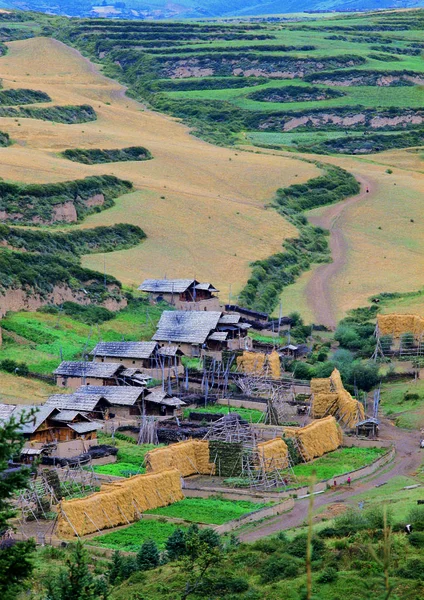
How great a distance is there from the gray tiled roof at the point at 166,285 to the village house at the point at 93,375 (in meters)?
14.8

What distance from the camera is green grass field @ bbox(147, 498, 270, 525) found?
127ft

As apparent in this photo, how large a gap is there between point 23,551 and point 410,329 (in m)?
46.7

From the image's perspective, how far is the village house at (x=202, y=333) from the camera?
204 feet

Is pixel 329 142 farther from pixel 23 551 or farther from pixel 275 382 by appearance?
pixel 23 551

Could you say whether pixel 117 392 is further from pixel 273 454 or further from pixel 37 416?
pixel 273 454

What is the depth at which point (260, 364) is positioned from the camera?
2378 inches

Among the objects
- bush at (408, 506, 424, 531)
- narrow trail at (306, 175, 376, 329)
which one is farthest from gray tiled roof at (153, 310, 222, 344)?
bush at (408, 506, 424, 531)

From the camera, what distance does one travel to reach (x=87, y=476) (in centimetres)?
4184

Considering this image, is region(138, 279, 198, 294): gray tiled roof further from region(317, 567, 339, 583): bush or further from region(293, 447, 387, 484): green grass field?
region(317, 567, 339, 583): bush

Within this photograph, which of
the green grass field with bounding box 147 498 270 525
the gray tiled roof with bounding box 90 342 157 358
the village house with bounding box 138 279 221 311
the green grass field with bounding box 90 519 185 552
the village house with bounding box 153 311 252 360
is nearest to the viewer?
the green grass field with bounding box 90 519 185 552

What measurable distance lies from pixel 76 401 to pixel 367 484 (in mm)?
11947

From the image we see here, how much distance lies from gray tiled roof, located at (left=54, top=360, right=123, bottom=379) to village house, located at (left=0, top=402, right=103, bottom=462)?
300 inches

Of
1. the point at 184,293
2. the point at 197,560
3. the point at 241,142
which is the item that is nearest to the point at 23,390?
the point at 184,293

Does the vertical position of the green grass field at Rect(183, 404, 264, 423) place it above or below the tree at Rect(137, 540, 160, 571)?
below
